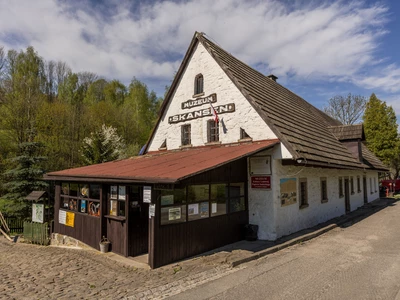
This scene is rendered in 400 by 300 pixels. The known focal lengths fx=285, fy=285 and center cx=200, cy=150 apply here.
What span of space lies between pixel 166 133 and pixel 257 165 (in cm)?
669

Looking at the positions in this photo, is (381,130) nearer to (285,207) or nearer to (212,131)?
(212,131)

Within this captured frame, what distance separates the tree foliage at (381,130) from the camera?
33938 millimetres

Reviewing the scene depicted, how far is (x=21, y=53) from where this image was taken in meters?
31.4

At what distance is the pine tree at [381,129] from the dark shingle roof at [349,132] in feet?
61.2

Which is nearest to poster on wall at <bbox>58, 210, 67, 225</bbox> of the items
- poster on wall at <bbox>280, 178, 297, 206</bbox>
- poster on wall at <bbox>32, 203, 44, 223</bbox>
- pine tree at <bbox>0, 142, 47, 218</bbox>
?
poster on wall at <bbox>32, 203, 44, 223</bbox>

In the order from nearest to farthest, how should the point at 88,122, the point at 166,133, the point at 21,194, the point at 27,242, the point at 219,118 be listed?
the point at 219,118
the point at 27,242
the point at 166,133
the point at 21,194
the point at 88,122

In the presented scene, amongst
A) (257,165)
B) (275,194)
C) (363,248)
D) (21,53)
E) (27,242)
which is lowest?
(27,242)

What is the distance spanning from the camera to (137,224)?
996 cm

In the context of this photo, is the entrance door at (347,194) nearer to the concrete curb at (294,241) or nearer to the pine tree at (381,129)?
the concrete curb at (294,241)

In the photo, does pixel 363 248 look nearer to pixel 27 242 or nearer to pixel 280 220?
pixel 280 220

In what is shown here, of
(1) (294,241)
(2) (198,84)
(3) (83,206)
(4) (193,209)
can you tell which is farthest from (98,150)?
(1) (294,241)

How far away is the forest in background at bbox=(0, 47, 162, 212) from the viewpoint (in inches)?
904

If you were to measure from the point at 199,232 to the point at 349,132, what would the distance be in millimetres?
14288

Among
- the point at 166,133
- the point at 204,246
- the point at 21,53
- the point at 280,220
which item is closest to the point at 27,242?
the point at 166,133
